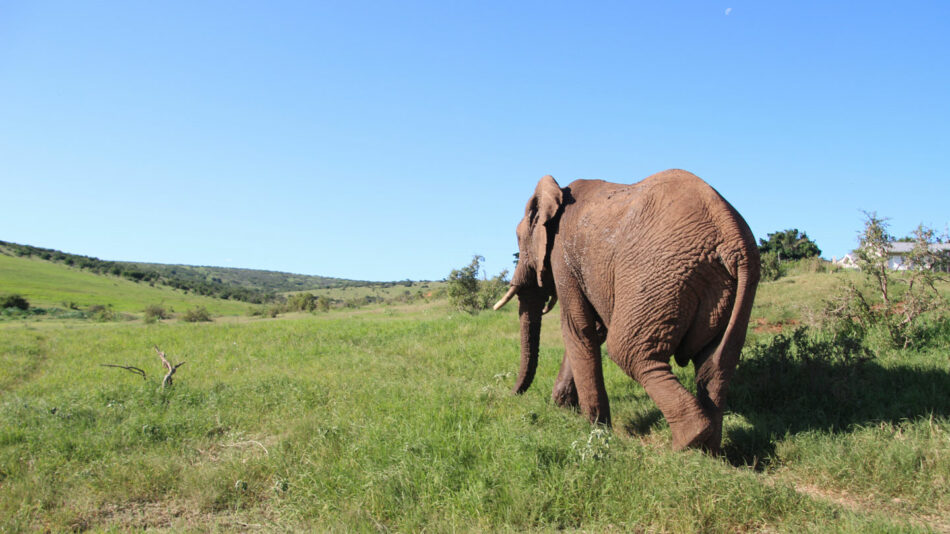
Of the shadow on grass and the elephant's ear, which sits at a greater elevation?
the elephant's ear

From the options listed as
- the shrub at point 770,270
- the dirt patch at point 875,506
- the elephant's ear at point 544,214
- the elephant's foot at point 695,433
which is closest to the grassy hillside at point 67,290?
the shrub at point 770,270

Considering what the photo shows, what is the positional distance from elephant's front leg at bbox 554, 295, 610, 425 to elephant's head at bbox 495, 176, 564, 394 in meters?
0.75

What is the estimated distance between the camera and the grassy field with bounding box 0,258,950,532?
153 inches

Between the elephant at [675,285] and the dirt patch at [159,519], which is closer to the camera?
the dirt patch at [159,519]

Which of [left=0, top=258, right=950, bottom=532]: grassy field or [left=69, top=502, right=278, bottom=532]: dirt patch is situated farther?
[left=69, top=502, right=278, bottom=532]: dirt patch

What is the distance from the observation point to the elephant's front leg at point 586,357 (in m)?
5.75

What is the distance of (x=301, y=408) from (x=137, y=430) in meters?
1.78

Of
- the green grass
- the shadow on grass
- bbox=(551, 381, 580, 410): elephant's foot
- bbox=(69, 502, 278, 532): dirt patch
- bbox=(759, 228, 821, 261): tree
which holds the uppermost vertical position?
bbox=(759, 228, 821, 261): tree

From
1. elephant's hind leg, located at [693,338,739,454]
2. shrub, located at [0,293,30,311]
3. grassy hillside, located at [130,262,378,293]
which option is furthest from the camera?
grassy hillside, located at [130,262,378,293]

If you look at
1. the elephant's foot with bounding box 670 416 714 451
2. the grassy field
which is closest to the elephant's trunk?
the grassy field

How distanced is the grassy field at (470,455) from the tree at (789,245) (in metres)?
30.2

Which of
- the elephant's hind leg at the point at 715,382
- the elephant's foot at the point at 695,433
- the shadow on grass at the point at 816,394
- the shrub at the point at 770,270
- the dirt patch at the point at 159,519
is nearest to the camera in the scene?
the dirt patch at the point at 159,519

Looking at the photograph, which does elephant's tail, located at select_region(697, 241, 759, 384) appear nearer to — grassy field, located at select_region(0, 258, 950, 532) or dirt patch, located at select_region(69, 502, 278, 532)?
grassy field, located at select_region(0, 258, 950, 532)

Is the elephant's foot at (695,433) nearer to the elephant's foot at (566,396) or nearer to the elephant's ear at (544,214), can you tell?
the elephant's foot at (566,396)
